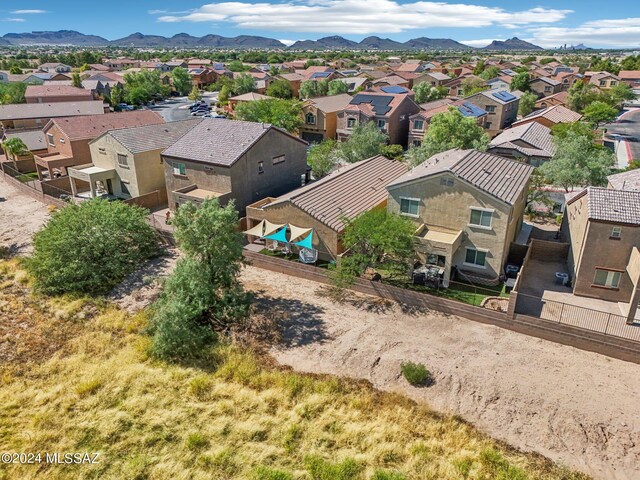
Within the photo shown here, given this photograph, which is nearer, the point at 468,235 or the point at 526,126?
the point at 468,235

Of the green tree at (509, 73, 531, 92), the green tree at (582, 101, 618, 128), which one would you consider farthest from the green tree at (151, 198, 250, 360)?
the green tree at (509, 73, 531, 92)

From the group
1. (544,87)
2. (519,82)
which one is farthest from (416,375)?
(544,87)

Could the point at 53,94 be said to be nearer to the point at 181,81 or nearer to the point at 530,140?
the point at 181,81

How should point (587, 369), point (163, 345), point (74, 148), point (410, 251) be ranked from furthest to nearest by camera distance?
point (74, 148) → point (410, 251) → point (163, 345) → point (587, 369)

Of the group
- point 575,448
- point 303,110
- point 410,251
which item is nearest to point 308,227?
point 410,251

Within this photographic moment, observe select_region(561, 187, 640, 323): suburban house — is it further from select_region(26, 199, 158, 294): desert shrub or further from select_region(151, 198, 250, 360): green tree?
select_region(26, 199, 158, 294): desert shrub

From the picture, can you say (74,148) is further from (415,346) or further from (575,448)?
(575,448)
